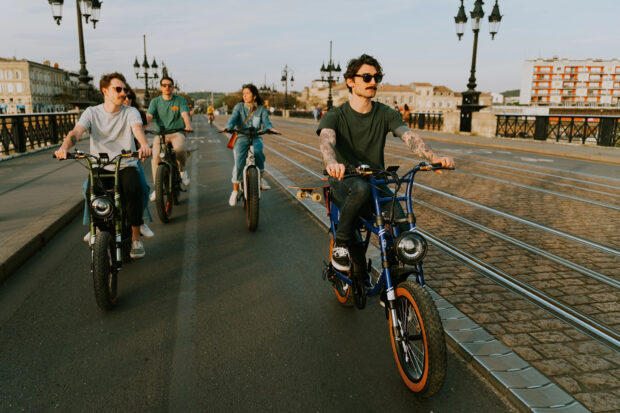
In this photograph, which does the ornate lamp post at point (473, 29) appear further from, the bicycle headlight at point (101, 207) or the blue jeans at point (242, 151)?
the bicycle headlight at point (101, 207)

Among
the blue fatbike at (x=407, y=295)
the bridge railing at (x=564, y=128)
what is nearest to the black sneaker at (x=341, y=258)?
the blue fatbike at (x=407, y=295)

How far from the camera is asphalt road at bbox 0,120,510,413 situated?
106 inches

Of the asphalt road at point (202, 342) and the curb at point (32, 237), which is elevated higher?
the curb at point (32, 237)

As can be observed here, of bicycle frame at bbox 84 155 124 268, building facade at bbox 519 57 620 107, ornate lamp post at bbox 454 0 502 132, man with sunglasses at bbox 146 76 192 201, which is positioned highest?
building facade at bbox 519 57 620 107

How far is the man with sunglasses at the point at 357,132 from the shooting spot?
3.36 metres

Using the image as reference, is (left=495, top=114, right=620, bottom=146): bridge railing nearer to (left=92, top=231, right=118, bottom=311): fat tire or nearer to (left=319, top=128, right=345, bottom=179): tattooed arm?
(left=319, top=128, right=345, bottom=179): tattooed arm

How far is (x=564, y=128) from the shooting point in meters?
21.5

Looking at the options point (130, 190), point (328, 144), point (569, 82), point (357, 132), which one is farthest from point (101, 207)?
point (569, 82)

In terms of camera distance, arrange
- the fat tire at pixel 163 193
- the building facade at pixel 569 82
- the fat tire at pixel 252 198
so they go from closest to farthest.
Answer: the fat tire at pixel 252 198, the fat tire at pixel 163 193, the building facade at pixel 569 82

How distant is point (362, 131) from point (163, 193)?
416cm

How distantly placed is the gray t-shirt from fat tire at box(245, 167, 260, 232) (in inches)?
72.0

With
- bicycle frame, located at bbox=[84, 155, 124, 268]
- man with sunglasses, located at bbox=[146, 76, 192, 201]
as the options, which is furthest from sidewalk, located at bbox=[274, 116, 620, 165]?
bicycle frame, located at bbox=[84, 155, 124, 268]

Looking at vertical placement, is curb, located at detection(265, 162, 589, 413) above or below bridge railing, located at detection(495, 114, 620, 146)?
below

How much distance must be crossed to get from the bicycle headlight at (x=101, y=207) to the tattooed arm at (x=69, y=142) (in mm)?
435
